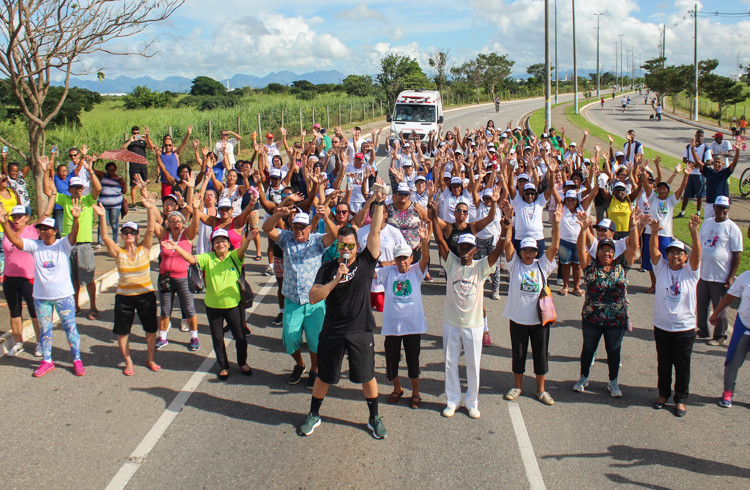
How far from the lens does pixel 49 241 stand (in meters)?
6.78

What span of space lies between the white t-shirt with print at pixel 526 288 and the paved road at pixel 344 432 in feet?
2.85

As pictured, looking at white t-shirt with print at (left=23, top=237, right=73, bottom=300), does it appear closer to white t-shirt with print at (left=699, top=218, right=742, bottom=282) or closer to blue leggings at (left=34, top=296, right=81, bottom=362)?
blue leggings at (left=34, top=296, right=81, bottom=362)

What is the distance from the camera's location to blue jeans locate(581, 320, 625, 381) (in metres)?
6.20

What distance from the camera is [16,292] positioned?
7207mm

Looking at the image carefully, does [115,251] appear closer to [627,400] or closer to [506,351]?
[506,351]

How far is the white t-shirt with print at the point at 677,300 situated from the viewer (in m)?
5.94

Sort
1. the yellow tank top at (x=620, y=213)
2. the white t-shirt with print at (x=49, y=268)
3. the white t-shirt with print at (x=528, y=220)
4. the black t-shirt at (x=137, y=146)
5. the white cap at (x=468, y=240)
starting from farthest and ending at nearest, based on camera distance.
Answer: the black t-shirt at (x=137, y=146) < the yellow tank top at (x=620, y=213) < the white t-shirt with print at (x=528, y=220) < the white t-shirt with print at (x=49, y=268) < the white cap at (x=468, y=240)

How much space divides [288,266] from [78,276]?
346 centimetres

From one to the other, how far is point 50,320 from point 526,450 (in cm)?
518

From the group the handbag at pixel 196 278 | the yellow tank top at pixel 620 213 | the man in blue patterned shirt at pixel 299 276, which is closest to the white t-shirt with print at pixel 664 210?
the yellow tank top at pixel 620 213

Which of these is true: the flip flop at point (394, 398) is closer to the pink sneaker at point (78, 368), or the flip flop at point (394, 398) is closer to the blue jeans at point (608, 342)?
the blue jeans at point (608, 342)

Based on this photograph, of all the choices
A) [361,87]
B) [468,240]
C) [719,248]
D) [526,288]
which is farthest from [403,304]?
[361,87]

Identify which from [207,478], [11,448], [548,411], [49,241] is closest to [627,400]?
[548,411]

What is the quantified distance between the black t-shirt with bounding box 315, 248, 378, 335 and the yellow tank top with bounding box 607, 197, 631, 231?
5.86m
